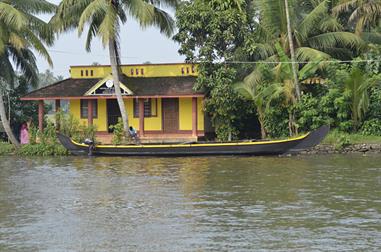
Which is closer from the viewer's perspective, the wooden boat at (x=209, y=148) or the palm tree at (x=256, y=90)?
the wooden boat at (x=209, y=148)

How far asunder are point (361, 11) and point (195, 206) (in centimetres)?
1694

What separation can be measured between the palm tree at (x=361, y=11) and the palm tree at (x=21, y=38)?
1287 centimetres

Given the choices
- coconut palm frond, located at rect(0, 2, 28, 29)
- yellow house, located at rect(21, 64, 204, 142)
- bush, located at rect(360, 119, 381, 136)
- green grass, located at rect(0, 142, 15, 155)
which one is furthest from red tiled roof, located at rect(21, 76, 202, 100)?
bush, located at rect(360, 119, 381, 136)

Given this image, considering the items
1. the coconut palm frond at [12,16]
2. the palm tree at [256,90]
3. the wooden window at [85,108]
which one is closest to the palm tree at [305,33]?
the palm tree at [256,90]

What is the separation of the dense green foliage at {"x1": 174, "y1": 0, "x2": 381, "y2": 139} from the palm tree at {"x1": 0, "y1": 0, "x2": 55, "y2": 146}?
607cm

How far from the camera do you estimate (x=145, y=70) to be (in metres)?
31.4

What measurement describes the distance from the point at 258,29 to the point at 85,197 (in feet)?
51.4

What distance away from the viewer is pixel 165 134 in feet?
100

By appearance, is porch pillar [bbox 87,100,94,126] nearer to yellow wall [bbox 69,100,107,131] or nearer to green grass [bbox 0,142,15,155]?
yellow wall [bbox 69,100,107,131]

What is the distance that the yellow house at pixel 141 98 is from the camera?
2977 centimetres

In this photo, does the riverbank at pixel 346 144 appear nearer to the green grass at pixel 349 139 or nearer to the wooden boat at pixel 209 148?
the green grass at pixel 349 139

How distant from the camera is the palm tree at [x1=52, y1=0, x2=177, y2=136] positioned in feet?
87.1

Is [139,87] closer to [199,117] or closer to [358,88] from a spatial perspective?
[199,117]

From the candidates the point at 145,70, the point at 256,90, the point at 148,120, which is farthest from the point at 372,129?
the point at 145,70
